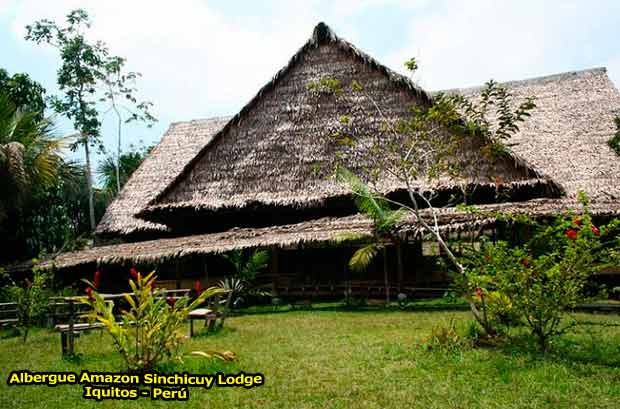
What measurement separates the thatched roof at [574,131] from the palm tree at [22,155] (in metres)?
10.6

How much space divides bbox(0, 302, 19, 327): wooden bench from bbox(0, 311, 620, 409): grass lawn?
1.86 meters

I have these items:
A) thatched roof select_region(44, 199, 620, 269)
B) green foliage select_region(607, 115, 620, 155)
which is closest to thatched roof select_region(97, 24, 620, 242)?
green foliage select_region(607, 115, 620, 155)

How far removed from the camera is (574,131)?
1403cm

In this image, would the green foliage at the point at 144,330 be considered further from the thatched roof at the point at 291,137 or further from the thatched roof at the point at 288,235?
the thatched roof at the point at 291,137

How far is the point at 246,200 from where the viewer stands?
43.4 ft

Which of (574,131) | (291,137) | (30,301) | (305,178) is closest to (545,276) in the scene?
(30,301)

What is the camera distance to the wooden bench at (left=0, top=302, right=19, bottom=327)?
30.5ft

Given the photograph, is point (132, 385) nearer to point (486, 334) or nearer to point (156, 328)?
point (156, 328)

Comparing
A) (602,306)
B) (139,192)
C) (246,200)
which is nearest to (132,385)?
(602,306)

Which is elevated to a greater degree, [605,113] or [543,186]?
[605,113]

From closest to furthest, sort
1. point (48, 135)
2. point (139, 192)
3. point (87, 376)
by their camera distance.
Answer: point (87, 376)
point (48, 135)
point (139, 192)

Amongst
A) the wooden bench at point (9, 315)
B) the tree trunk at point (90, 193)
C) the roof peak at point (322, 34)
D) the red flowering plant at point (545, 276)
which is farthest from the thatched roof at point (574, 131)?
Result: the tree trunk at point (90, 193)

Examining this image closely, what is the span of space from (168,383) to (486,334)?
130 inches

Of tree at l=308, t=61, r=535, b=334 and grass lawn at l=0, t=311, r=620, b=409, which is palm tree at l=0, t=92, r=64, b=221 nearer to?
grass lawn at l=0, t=311, r=620, b=409
